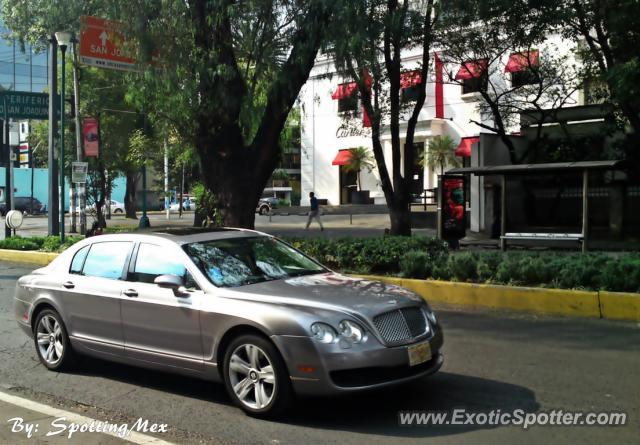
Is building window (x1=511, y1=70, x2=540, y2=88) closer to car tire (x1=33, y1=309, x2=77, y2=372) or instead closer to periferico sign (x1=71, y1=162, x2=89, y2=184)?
periferico sign (x1=71, y1=162, x2=89, y2=184)

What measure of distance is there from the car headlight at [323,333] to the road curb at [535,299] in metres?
5.53

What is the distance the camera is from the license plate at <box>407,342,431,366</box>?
16.7 feet

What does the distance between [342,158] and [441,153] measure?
9.50m

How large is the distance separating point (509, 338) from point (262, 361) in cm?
401

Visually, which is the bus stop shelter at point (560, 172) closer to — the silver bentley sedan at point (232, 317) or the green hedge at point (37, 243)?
the silver bentley sedan at point (232, 317)

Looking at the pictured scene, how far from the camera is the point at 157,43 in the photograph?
12180 mm

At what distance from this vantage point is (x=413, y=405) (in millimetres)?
5445

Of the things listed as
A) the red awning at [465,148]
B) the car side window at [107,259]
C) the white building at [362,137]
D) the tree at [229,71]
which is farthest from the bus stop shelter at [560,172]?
the red awning at [465,148]

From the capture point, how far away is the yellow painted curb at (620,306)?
28.7 feet

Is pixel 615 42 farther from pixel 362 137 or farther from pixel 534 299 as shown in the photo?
pixel 362 137

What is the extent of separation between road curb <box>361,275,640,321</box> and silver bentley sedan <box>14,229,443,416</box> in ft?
14.4

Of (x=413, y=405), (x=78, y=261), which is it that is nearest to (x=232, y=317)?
(x=413, y=405)

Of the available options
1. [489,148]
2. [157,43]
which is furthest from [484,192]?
[157,43]

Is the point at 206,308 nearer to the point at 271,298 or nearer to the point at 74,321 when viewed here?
the point at 271,298
